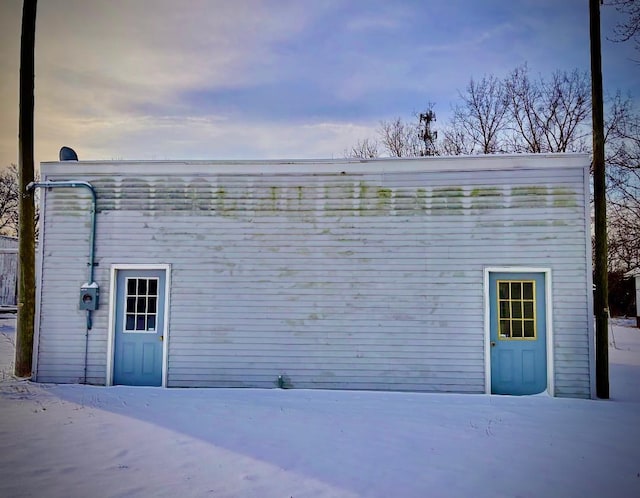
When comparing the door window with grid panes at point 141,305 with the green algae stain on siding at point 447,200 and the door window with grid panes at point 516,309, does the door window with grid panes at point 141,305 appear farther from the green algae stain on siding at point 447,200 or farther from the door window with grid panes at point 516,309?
the door window with grid panes at point 516,309

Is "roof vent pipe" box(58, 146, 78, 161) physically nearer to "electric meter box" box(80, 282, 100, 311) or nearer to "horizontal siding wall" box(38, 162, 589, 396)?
"horizontal siding wall" box(38, 162, 589, 396)

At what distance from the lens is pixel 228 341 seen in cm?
816

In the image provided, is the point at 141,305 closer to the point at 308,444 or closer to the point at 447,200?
the point at 308,444

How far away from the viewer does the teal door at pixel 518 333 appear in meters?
7.85

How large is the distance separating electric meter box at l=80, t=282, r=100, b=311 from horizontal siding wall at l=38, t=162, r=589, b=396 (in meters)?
0.18

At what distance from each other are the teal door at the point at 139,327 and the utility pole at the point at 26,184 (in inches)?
71.0

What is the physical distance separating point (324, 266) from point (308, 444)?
3.43 m

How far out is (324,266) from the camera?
26.9ft

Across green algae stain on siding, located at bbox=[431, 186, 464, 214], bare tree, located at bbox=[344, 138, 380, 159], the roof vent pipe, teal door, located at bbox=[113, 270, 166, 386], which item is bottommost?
teal door, located at bbox=[113, 270, 166, 386]

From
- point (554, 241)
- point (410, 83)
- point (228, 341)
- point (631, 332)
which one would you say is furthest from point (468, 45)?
point (631, 332)

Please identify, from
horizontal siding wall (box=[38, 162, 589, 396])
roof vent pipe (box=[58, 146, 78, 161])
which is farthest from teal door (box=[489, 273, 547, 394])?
roof vent pipe (box=[58, 146, 78, 161])

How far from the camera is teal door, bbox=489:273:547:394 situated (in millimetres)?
7852

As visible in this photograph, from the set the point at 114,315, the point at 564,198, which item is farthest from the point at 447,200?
the point at 114,315

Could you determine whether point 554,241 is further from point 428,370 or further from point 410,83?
point 410,83
